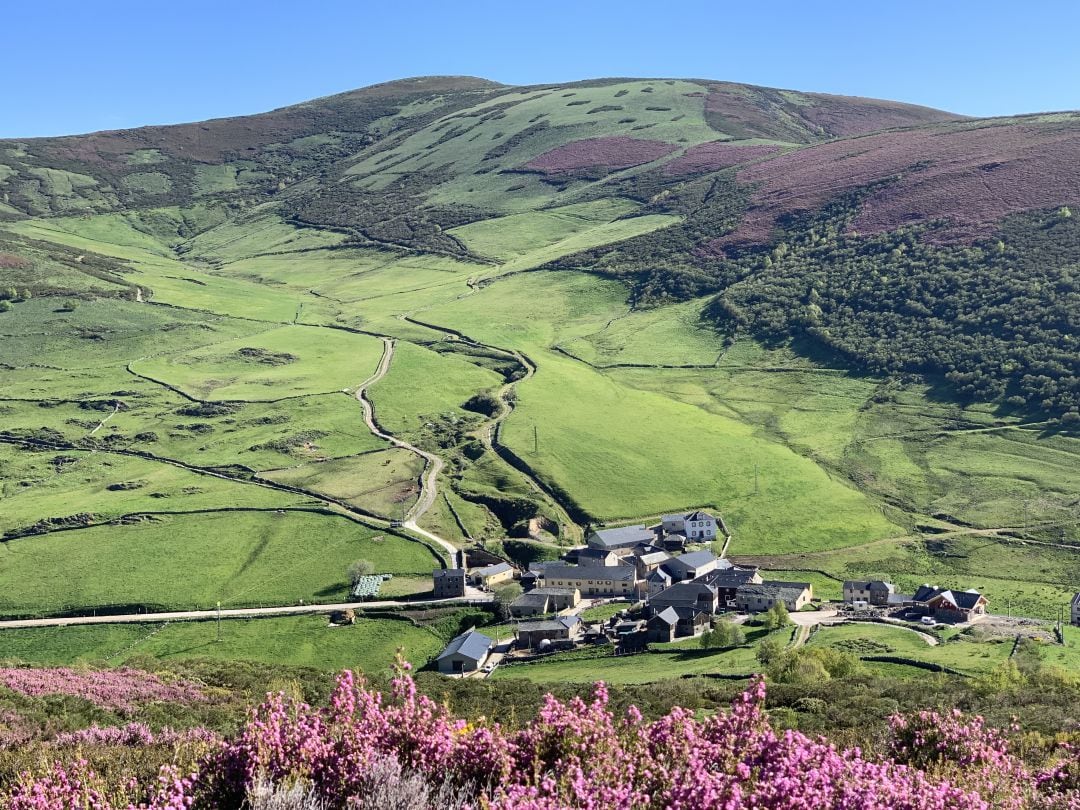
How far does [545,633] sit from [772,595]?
63.1ft

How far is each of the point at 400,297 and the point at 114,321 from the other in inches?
2035

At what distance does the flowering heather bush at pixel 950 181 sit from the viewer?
516ft

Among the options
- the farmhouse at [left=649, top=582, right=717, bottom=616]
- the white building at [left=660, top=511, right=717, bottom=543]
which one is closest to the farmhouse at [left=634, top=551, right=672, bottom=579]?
the white building at [left=660, top=511, right=717, bottom=543]

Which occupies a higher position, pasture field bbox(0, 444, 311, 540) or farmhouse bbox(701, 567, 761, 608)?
pasture field bbox(0, 444, 311, 540)

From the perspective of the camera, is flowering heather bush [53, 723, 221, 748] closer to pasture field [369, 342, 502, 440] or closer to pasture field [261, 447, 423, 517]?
pasture field [261, 447, 423, 517]

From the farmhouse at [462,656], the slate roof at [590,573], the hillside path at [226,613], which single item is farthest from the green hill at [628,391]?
the farmhouse at [462,656]

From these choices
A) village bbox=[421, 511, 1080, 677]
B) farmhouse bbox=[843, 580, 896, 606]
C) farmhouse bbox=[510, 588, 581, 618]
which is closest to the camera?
village bbox=[421, 511, 1080, 677]

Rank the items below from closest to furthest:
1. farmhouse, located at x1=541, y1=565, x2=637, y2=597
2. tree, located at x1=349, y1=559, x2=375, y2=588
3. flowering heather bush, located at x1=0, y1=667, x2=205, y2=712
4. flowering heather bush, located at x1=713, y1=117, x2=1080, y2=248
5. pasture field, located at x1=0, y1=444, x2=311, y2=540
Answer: flowering heather bush, located at x1=0, y1=667, x2=205, y2=712, tree, located at x1=349, y1=559, x2=375, y2=588, farmhouse, located at x1=541, y1=565, x2=637, y2=597, pasture field, located at x1=0, y1=444, x2=311, y2=540, flowering heather bush, located at x1=713, y1=117, x2=1080, y2=248

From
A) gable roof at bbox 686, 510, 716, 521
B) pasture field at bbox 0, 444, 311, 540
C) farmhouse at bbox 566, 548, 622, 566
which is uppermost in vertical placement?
pasture field at bbox 0, 444, 311, 540

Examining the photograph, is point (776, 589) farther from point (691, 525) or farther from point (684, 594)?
point (691, 525)

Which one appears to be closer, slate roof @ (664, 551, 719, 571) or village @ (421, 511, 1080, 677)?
village @ (421, 511, 1080, 677)

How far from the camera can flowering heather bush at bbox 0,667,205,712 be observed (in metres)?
33.1

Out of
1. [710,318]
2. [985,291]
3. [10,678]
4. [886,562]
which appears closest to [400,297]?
[710,318]

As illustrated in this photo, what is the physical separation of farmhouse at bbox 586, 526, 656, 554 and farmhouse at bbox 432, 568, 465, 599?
1426 centimetres
